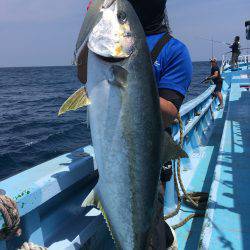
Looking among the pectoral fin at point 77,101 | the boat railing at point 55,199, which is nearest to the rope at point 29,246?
the boat railing at point 55,199

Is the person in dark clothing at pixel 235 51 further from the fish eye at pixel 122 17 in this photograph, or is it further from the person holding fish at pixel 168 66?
the fish eye at pixel 122 17

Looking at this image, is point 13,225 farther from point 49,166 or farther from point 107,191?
point 49,166

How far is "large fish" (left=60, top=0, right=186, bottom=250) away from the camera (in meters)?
1.80

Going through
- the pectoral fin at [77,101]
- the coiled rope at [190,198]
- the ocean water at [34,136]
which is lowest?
the ocean water at [34,136]

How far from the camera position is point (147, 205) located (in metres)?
1.94

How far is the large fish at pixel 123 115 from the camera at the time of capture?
5.90ft

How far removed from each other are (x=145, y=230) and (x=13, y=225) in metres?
0.69

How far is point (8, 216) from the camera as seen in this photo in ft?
6.27

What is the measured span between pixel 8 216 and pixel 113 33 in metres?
1.07

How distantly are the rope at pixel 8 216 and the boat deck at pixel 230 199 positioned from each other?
55.0 inches

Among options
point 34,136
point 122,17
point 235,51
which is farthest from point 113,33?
point 235,51

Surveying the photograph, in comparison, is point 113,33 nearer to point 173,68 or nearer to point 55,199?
point 173,68

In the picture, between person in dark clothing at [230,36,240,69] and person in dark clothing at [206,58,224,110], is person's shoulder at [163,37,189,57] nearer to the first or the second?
person in dark clothing at [206,58,224,110]

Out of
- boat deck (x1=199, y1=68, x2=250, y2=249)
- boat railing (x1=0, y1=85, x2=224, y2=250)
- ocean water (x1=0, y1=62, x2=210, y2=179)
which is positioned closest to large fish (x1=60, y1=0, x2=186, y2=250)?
boat railing (x1=0, y1=85, x2=224, y2=250)
